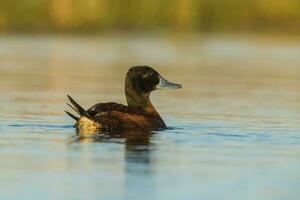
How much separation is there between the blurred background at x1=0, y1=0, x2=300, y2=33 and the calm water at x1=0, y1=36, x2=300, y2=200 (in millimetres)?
7473

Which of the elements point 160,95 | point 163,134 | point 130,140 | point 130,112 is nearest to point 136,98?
point 130,112

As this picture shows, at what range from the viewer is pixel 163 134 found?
1254cm

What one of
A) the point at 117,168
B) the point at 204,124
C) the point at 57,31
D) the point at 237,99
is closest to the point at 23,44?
the point at 57,31

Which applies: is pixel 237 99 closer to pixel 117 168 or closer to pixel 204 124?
pixel 204 124

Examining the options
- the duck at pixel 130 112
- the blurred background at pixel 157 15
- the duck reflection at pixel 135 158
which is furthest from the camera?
the blurred background at pixel 157 15

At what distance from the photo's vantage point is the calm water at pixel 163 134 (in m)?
9.02

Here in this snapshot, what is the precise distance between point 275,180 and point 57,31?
2424 centimetres

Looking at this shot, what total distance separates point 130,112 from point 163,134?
0.52 metres

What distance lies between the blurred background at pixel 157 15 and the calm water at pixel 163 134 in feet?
24.5

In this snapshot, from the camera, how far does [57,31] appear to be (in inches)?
1309

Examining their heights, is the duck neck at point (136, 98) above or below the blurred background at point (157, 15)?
below

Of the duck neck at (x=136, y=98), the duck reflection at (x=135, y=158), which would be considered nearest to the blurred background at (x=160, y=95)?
the duck reflection at (x=135, y=158)

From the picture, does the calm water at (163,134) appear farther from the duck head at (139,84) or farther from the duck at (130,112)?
the duck head at (139,84)

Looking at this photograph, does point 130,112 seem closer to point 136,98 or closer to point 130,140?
point 136,98
